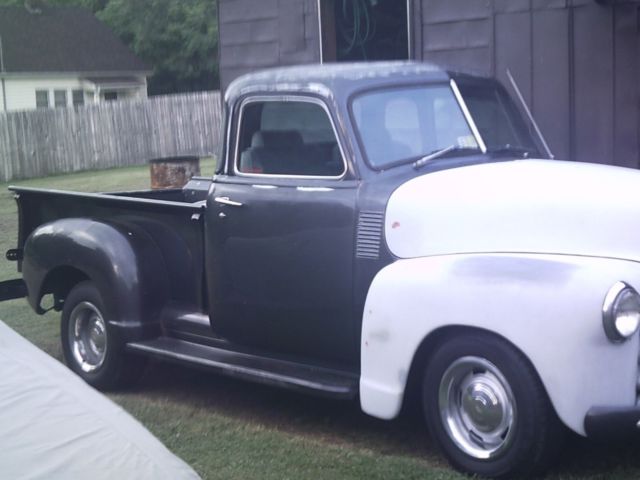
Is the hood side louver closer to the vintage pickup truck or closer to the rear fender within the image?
the vintage pickup truck

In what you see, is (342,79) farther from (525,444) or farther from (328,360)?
(525,444)

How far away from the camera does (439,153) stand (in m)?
5.75

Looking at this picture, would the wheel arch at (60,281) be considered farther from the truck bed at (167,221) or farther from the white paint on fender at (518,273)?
the white paint on fender at (518,273)

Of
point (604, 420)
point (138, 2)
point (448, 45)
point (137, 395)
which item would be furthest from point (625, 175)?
point (138, 2)

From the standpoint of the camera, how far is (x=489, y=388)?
4.91m

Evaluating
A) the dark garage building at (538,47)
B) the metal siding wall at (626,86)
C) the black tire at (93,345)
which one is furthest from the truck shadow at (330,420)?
the metal siding wall at (626,86)

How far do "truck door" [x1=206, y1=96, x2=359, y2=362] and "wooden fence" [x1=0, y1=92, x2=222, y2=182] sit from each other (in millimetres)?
18662

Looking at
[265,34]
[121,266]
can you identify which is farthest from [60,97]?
[121,266]

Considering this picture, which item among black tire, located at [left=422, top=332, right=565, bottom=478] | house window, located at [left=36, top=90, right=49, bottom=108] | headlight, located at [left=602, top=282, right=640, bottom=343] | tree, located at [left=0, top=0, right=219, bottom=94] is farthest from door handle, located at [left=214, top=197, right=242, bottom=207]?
tree, located at [left=0, top=0, right=219, bottom=94]

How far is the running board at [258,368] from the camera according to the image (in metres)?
5.48

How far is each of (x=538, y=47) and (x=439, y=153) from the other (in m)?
4.82

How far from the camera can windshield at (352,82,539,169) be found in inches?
227

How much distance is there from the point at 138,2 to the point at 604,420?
40.2 metres

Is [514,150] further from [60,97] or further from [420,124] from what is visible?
[60,97]
